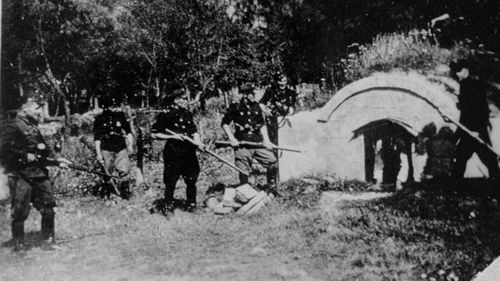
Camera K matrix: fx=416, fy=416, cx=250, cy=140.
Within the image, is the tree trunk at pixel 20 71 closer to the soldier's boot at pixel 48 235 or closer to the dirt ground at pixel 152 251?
the dirt ground at pixel 152 251

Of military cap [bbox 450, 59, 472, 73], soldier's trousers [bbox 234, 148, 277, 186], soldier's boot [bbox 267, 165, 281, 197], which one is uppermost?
military cap [bbox 450, 59, 472, 73]

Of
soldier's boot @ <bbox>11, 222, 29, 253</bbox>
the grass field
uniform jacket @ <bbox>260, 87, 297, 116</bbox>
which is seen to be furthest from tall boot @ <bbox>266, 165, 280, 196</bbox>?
soldier's boot @ <bbox>11, 222, 29, 253</bbox>

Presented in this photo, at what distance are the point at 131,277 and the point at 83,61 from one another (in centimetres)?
429

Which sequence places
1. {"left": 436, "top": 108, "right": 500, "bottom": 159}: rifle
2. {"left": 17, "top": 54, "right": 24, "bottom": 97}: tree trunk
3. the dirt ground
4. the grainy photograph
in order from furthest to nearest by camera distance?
1. {"left": 17, "top": 54, "right": 24, "bottom": 97}: tree trunk
2. {"left": 436, "top": 108, "right": 500, "bottom": 159}: rifle
3. the grainy photograph
4. the dirt ground

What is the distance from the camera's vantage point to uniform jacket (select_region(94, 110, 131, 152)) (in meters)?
6.17

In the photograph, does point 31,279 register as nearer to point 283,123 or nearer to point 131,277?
point 131,277

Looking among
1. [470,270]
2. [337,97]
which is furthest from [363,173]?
[470,270]

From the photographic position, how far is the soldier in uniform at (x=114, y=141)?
20.2 feet

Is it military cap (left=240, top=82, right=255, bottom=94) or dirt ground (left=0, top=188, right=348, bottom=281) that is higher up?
military cap (left=240, top=82, right=255, bottom=94)

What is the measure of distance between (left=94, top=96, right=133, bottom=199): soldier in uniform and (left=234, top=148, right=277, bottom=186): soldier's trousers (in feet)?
5.63

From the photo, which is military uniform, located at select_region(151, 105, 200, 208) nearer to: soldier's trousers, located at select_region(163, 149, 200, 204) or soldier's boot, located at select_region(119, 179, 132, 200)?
soldier's trousers, located at select_region(163, 149, 200, 204)

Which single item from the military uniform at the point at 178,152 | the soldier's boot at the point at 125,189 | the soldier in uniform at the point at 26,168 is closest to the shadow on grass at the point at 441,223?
the military uniform at the point at 178,152

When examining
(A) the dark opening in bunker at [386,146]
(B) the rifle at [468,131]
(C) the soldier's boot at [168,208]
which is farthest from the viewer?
(C) the soldier's boot at [168,208]

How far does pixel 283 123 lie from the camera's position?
6.35 meters
